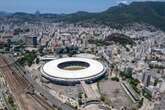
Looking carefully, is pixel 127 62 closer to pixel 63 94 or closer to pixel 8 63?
pixel 63 94

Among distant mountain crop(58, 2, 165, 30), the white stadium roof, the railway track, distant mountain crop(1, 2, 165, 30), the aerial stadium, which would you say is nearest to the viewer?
the railway track

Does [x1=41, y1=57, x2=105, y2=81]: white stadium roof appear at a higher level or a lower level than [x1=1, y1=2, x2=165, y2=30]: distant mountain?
lower

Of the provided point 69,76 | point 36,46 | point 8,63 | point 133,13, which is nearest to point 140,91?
point 69,76

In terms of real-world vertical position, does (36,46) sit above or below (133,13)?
below

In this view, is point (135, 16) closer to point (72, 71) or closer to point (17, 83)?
point (72, 71)

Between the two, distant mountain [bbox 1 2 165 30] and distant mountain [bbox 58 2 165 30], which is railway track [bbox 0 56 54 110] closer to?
distant mountain [bbox 1 2 165 30]

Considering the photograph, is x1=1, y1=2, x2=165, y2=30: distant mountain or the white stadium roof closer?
the white stadium roof

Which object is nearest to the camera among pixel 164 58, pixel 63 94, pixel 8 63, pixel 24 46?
pixel 63 94

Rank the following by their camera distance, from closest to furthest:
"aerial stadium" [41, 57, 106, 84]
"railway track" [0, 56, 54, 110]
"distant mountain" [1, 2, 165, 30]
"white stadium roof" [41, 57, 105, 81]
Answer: "railway track" [0, 56, 54, 110] < "aerial stadium" [41, 57, 106, 84] < "white stadium roof" [41, 57, 105, 81] < "distant mountain" [1, 2, 165, 30]

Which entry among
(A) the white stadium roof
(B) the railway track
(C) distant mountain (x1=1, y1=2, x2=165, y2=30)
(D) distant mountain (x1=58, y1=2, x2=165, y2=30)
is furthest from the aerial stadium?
(D) distant mountain (x1=58, y1=2, x2=165, y2=30)
